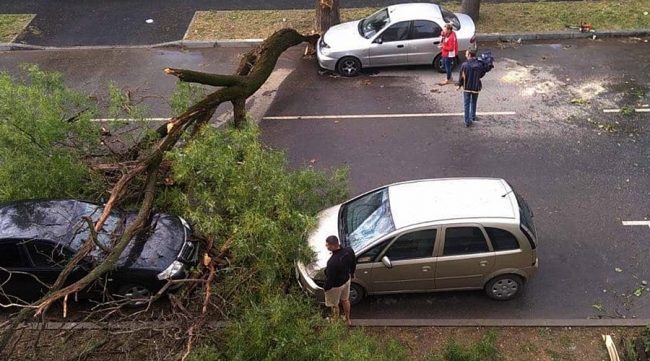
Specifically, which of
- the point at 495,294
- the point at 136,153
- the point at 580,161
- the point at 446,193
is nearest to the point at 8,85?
the point at 136,153

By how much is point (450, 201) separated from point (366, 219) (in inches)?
48.2

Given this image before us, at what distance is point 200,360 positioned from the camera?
19.7ft

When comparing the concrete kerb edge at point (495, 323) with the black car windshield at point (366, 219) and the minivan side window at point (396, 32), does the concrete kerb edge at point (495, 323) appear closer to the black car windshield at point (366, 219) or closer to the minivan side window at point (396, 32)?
the black car windshield at point (366, 219)

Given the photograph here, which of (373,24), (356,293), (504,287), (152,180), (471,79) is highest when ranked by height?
(152,180)

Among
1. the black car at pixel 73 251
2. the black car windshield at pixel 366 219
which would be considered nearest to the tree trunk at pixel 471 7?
the black car windshield at pixel 366 219

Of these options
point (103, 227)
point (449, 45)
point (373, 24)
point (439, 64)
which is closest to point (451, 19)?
point (439, 64)

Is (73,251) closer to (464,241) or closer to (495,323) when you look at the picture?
(464,241)

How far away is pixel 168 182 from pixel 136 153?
1.06m

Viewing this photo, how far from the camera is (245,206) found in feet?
24.8

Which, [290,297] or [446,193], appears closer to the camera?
[290,297]

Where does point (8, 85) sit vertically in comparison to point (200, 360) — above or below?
above

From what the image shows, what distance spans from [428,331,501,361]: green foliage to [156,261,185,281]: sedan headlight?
3636 mm

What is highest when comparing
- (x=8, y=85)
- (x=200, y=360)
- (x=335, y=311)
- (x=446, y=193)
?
(x=8, y=85)

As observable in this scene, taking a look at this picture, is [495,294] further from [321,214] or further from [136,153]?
[136,153]
